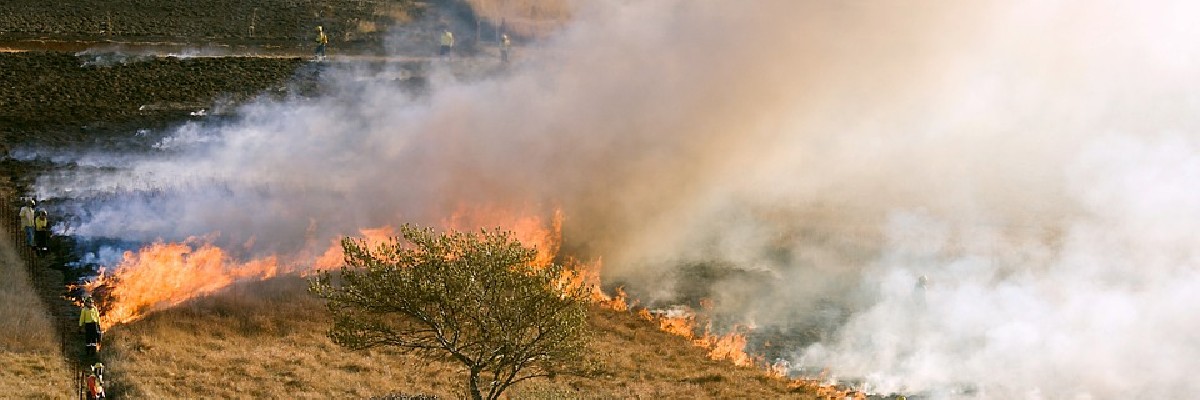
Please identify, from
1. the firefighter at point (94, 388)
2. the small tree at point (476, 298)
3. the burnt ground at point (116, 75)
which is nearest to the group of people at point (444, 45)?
the burnt ground at point (116, 75)

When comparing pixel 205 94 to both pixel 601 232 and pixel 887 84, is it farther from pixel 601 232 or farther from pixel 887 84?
pixel 887 84

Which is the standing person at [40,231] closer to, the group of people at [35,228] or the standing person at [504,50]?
the group of people at [35,228]

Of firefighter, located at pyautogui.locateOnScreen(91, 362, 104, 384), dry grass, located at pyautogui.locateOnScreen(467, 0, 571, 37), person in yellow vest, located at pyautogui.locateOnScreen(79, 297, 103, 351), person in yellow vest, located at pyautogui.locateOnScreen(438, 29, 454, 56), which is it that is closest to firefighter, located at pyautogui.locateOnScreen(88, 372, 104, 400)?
firefighter, located at pyautogui.locateOnScreen(91, 362, 104, 384)

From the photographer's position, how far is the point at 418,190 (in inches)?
1420

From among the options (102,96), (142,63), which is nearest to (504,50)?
(142,63)

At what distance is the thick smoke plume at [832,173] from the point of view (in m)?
32.0

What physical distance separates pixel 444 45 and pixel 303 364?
29.6 meters

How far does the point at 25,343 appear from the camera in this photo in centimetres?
2639

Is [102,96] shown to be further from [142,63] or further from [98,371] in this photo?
[98,371]

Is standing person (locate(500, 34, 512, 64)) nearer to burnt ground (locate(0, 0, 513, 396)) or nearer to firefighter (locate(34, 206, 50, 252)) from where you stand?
burnt ground (locate(0, 0, 513, 396))

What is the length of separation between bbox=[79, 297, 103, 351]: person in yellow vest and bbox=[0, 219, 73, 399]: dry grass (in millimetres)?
782

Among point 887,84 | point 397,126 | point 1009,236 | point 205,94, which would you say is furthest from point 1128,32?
point 205,94

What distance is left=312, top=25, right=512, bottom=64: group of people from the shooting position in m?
52.3

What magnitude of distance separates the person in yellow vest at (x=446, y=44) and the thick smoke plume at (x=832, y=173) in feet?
6.25
